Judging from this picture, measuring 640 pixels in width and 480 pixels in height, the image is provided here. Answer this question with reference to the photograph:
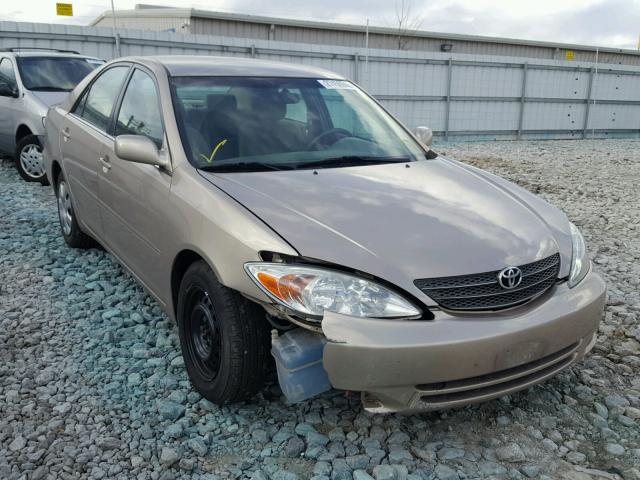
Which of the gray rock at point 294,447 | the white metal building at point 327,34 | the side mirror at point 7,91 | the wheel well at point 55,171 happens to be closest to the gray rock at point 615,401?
the gray rock at point 294,447

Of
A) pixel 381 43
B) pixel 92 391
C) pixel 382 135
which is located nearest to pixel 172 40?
pixel 382 135

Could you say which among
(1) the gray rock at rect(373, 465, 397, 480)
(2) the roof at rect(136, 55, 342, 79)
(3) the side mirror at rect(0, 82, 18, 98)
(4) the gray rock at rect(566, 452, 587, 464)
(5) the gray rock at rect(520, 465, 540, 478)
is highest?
(2) the roof at rect(136, 55, 342, 79)

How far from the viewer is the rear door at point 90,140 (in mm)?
3801

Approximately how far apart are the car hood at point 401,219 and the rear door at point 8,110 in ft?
19.1

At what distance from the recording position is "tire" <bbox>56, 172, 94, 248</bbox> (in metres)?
4.63

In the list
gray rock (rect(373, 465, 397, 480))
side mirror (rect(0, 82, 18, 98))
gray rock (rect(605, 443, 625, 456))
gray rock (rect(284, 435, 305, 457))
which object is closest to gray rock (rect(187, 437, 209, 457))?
gray rock (rect(284, 435, 305, 457))

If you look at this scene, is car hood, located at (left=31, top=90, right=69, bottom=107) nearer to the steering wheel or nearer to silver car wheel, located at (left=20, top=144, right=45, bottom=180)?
silver car wheel, located at (left=20, top=144, right=45, bottom=180)

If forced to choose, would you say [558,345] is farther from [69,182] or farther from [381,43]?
[381,43]

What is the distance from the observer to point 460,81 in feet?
49.0

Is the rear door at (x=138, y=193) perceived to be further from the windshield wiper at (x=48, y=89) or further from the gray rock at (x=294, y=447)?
the windshield wiper at (x=48, y=89)

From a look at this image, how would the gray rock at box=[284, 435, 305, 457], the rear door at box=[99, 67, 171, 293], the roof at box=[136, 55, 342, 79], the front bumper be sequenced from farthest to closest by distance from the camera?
the roof at box=[136, 55, 342, 79] → the rear door at box=[99, 67, 171, 293] → the gray rock at box=[284, 435, 305, 457] → the front bumper

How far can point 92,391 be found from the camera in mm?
2826

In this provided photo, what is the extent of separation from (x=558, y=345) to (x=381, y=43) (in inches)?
937

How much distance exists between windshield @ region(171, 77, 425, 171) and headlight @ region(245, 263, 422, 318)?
89 centimetres
